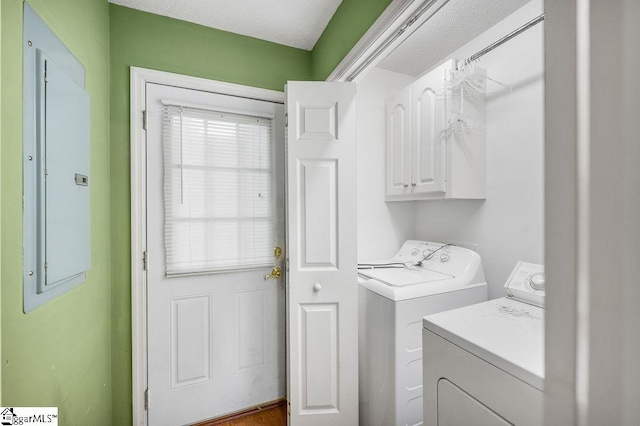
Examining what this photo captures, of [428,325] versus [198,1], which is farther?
[198,1]

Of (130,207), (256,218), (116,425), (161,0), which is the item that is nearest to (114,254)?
(130,207)

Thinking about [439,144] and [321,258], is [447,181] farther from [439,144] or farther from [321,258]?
[321,258]

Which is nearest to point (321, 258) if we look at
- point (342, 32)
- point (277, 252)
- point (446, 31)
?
point (277, 252)

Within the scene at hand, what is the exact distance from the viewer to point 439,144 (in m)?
1.61

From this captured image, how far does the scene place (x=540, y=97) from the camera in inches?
54.8

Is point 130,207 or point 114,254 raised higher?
point 130,207

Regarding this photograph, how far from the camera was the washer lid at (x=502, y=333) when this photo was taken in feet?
2.35

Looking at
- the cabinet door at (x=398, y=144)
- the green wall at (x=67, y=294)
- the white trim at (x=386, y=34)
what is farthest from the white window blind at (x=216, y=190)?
the cabinet door at (x=398, y=144)

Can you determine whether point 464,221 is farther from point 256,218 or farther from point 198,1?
point 198,1

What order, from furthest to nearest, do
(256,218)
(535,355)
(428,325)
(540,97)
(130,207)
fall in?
(256,218)
(130,207)
(540,97)
(428,325)
(535,355)

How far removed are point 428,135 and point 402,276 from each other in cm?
92
